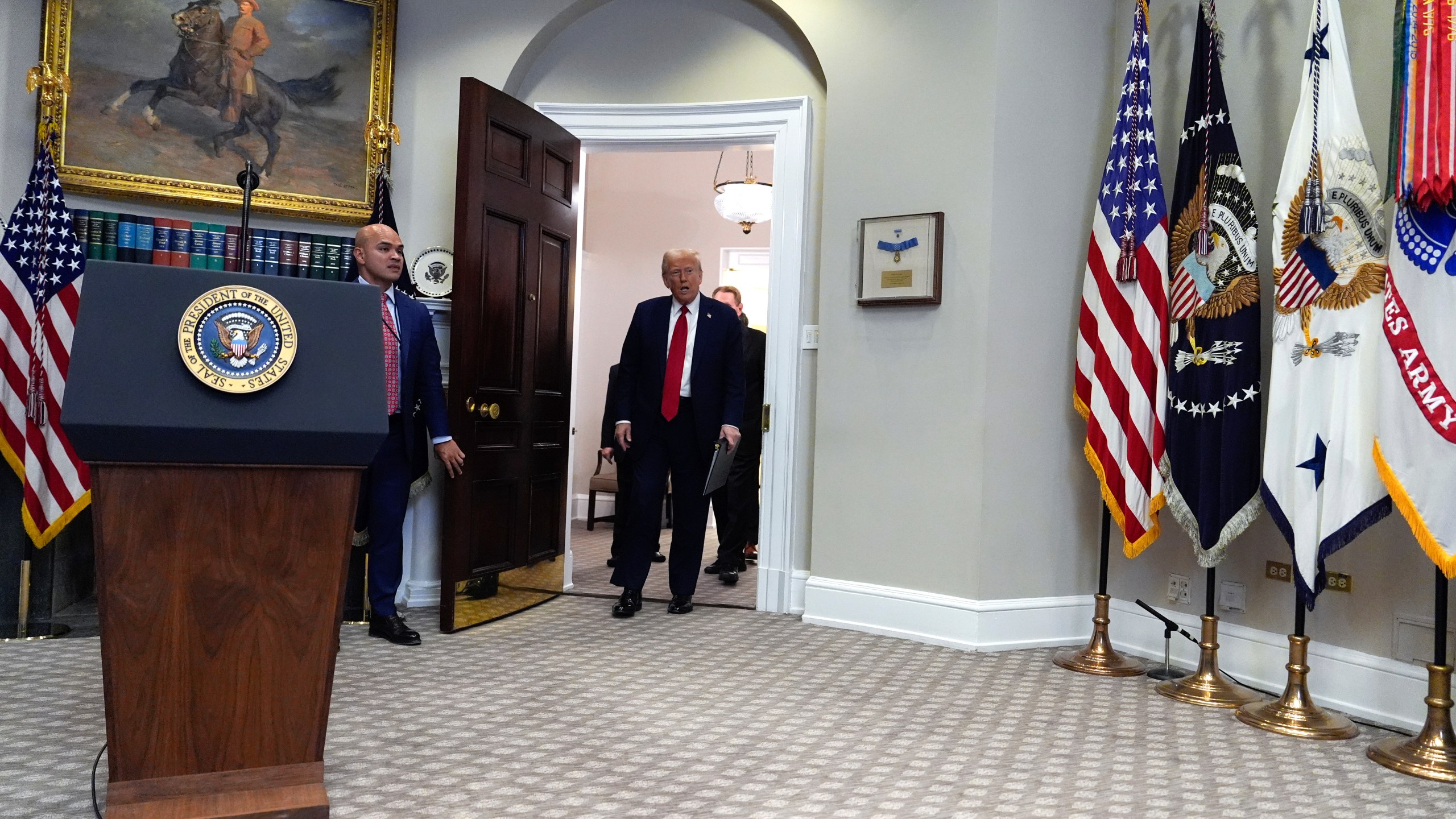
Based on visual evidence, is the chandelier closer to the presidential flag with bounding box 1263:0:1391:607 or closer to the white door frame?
the white door frame

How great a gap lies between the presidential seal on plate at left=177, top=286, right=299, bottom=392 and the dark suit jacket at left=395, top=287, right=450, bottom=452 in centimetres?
190

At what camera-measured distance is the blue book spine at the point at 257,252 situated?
14.9 ft

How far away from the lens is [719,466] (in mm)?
4379

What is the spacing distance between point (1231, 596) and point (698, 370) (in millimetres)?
2302

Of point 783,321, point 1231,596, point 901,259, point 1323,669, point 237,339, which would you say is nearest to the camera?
point 237,339

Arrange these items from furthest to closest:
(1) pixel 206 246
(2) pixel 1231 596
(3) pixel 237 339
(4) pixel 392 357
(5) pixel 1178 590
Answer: (1) pixel 206 246
(5) pixel 1178 590
(4) pixel 392 357
(2) pixel 1231 596
(3) pixel 237 339

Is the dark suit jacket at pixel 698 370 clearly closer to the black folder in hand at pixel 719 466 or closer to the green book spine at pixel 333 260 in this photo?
the black folder in hand at pixel 719 466

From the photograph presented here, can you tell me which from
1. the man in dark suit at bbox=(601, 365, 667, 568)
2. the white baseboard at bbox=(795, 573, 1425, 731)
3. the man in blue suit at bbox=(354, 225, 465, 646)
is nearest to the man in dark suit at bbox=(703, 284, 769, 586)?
the man in dark suit at bbox=(601, 365, 667, 568)

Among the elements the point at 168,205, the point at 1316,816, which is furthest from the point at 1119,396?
the point at 168,205

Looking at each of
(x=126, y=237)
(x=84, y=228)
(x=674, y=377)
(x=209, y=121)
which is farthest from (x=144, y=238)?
(x=674, y=377)

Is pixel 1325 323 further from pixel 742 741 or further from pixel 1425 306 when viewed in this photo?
pixel 742 741

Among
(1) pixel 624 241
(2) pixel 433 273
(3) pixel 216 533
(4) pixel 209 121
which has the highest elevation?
(1) pixel 624 241

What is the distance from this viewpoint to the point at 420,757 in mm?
2527

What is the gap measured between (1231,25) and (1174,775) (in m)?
2.76
